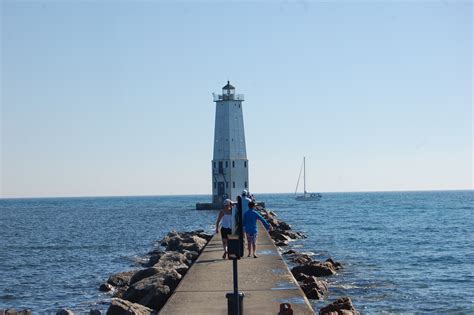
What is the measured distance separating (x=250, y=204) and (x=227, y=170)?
4597 centimetres

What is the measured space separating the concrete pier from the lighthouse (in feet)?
144

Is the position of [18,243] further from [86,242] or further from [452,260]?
[452,260]

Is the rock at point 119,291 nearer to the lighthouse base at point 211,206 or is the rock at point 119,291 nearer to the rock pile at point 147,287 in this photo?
the rock pile at point 147,287

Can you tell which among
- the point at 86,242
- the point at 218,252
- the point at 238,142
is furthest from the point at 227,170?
the point at 218,252

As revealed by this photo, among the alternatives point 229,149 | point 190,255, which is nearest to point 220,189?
point 229,149

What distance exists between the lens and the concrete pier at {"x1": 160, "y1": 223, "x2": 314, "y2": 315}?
449 inches

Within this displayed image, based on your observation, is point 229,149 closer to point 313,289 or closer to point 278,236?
point 278,236

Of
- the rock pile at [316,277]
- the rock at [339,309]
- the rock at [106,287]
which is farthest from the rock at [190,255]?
the rock at [339,309]

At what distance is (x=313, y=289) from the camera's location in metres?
16.1

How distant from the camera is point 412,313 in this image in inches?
618

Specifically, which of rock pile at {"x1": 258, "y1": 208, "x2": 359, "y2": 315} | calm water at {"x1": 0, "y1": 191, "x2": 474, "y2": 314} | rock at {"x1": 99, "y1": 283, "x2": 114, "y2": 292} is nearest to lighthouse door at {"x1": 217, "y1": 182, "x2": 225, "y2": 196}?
calm water at {"x1": 0, "y1": 191, "x2": 474, "y2": 314}

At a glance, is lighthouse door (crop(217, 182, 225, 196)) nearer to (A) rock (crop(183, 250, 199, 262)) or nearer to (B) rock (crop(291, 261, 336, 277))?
(A) rock (crop(183, 250, 199, 262))

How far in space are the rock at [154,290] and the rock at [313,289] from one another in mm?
2911

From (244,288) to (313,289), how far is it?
3.54 metres
